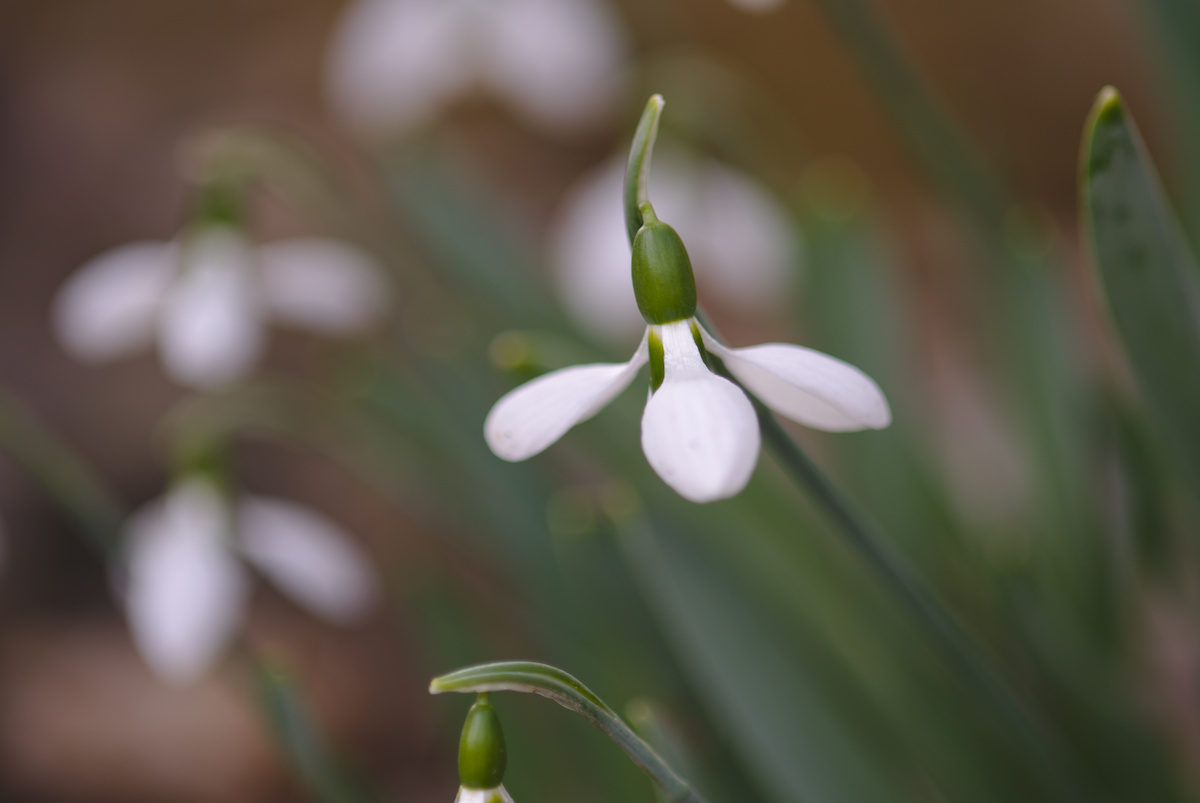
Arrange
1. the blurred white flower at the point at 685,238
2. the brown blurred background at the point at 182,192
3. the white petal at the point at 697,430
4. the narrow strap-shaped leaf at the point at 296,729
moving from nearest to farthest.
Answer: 1. the white petal at the point at 697,430
2. the narrow strap-shaped leaf at the point at 296,729
3. the blurred white flower at the point at 685,238
4. the brown blurred background at the point at 182,192

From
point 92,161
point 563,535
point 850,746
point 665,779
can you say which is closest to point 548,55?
point 563,535

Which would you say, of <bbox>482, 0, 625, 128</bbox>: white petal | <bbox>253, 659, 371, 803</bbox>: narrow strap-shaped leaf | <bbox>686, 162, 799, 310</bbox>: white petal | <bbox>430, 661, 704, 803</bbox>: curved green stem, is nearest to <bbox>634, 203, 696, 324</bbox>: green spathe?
<bbox>430, 661, 704, 803</bbox>: curved green stem

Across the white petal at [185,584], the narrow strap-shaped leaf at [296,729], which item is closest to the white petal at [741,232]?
the white petal at [185,584]

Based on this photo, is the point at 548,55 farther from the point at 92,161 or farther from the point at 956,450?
the point at 92,161

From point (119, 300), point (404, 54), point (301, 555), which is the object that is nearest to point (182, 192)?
point (404, 54)

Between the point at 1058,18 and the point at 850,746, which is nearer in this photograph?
the point at 850,746

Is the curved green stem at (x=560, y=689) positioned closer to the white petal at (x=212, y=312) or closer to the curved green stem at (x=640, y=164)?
the curved green stem at (x=640, y=164)

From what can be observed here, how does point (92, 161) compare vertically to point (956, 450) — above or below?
above
